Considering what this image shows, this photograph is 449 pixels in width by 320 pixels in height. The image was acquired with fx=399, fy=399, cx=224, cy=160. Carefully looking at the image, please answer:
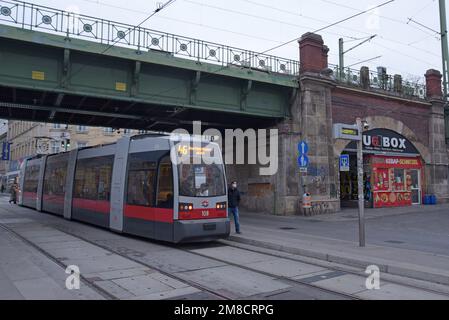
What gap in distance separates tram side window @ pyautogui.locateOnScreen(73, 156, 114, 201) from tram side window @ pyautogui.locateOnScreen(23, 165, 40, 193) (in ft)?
25.7

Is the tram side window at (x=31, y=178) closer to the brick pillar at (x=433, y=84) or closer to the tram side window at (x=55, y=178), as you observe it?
the tram side window at (x=55, y=178)

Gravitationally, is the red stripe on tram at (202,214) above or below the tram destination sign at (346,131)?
below

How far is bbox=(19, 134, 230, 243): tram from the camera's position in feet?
35.6

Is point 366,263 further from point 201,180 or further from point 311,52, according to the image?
point 311,52

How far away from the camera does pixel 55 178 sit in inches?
784

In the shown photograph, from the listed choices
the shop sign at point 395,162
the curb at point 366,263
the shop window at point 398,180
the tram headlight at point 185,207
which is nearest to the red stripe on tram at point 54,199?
the tram headlight at point 185,207

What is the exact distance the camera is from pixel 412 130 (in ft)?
86.8

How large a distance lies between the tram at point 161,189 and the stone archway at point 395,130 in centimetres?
1250

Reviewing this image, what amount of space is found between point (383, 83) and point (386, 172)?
5.62 metres

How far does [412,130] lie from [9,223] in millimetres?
24041

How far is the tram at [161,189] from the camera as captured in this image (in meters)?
10.8
